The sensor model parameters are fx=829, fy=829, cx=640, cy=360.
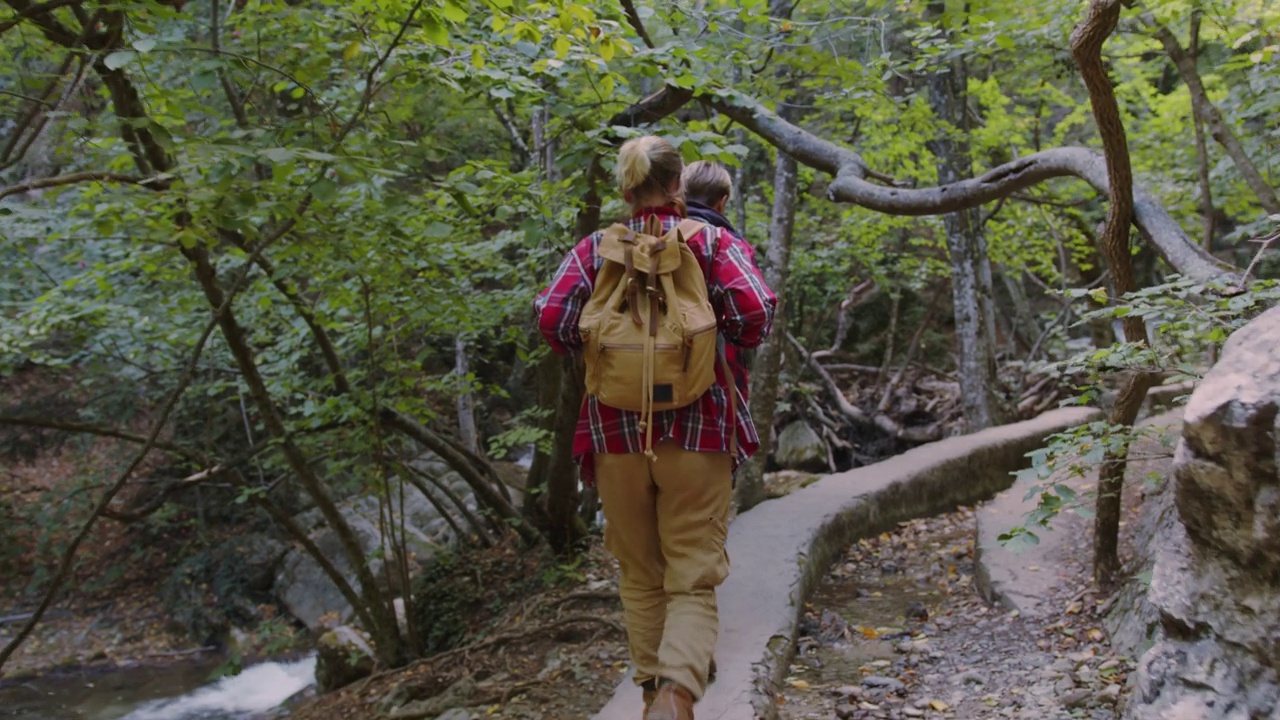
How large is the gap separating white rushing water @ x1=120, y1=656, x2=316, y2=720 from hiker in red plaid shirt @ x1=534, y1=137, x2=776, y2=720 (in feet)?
22.7

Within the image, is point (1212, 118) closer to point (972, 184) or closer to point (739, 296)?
point (972, 184)

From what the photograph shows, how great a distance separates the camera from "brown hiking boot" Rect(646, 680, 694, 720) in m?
2.46

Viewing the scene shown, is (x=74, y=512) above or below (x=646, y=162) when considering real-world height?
below

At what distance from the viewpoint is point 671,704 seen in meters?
Result: 2.49

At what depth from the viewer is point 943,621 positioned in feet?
15.0

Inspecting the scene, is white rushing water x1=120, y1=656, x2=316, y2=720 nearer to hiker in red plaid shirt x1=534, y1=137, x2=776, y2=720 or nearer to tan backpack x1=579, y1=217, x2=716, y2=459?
hiker in red plaid shirt x1=534, y1=137, x2=776, y2=720

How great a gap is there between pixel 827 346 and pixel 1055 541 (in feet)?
35.8

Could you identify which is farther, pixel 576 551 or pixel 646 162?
pixel 576 551

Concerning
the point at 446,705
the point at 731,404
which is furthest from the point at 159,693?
the point at 731,404

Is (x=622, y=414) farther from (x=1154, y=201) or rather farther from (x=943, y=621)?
(x=943, y=621)

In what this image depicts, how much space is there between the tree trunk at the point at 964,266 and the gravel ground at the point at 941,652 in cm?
428

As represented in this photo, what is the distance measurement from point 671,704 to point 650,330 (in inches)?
44.3

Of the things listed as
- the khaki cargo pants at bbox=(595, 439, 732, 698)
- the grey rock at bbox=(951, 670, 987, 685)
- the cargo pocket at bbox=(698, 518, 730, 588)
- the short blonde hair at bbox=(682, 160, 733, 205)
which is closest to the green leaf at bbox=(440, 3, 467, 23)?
the short blonde hair at bbox=(682, 160, 733, 205)

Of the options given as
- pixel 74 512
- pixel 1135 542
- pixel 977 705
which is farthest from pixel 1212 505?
pixel 74 512
